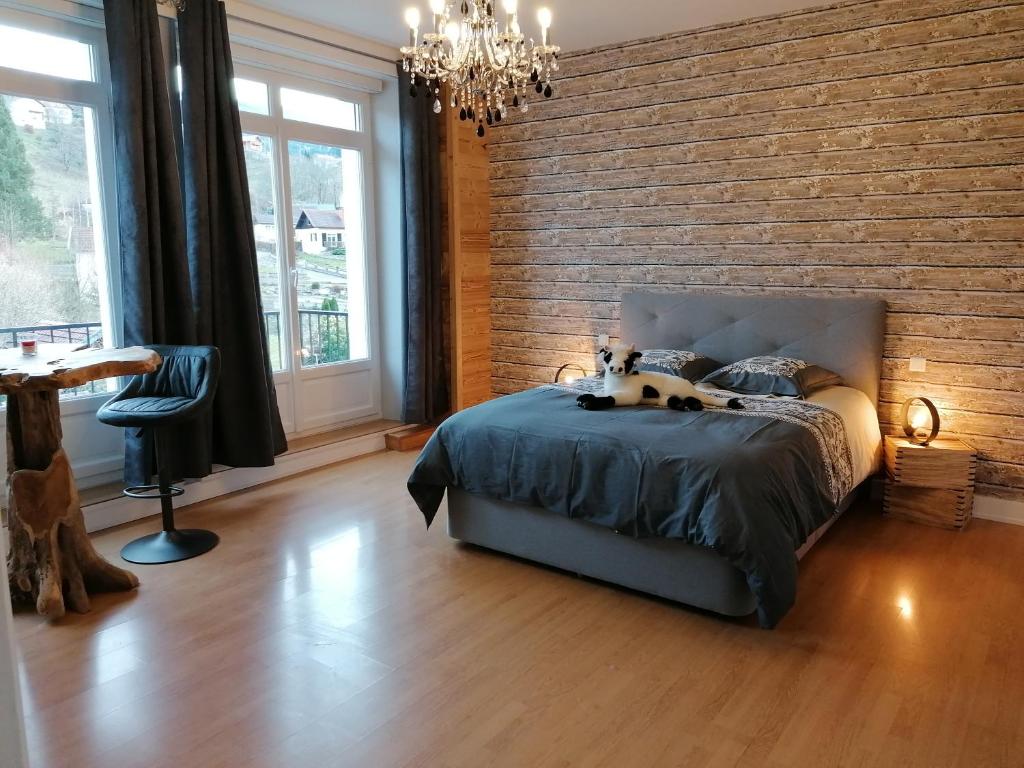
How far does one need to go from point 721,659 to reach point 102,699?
2.00 meters

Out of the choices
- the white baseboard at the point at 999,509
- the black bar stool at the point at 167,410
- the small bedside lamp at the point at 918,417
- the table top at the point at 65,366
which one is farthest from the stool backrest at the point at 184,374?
the white baseboard at the point at 999,509

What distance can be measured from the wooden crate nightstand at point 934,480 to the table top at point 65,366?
11.5 feet

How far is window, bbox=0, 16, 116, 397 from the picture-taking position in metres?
3.58

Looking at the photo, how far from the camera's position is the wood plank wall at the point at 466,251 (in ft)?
17.4

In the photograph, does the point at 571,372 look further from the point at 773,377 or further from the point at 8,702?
the point at 8,702

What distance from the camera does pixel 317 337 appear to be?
205 inches

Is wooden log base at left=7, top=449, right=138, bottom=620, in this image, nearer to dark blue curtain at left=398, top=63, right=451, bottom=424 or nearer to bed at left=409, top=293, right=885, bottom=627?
bed at left=409, top=293, right=885, bottom=627

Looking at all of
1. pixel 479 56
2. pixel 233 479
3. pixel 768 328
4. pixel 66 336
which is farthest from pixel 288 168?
pixel 768 328

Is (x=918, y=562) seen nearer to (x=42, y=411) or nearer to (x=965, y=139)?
(x=965, y=139)

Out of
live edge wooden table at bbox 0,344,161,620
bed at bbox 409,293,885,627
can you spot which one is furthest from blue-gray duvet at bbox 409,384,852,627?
live edge wooden table at bbox 0,344,161,620

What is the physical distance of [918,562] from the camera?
11.1 ft

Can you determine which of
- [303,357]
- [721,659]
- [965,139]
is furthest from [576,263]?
[721,659]

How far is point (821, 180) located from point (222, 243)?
3.33 metres

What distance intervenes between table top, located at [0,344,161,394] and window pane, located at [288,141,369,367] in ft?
6.67
